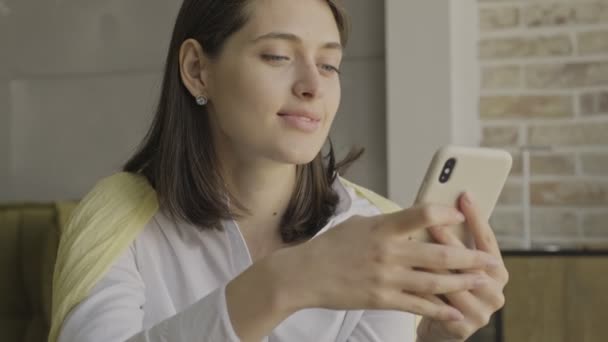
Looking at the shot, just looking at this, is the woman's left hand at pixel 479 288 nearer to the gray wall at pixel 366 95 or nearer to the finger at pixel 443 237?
the finger at pixel 443 237

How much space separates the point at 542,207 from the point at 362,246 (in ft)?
5.99

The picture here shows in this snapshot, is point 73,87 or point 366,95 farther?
point 73,87

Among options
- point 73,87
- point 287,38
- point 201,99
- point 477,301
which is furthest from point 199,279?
point 73,87

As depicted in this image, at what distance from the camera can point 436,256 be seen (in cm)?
84

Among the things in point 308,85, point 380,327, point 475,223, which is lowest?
point 380,327

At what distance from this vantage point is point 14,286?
2.23 m

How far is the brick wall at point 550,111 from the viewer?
2537mm

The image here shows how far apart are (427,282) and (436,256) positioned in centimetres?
3

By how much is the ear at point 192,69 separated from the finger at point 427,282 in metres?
0.57

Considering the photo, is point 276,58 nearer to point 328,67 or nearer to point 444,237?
point 328,67

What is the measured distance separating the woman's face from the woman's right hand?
1.09 feet

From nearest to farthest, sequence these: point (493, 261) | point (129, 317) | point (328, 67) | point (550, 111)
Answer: point (493, 261) < point (129, 317) < point (328, 67) < point (550, 111)

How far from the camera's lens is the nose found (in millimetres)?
1187

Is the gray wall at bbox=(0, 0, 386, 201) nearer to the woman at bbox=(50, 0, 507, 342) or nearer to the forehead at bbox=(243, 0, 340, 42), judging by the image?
the woman at bbox=(50, 0, 507, 342)
